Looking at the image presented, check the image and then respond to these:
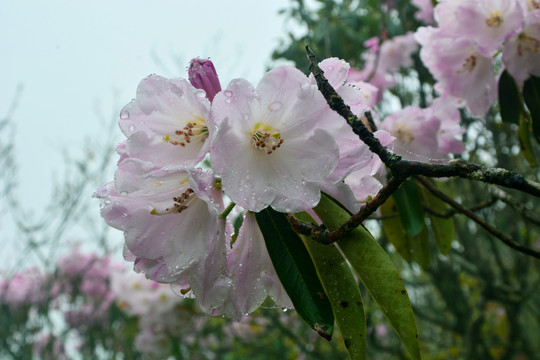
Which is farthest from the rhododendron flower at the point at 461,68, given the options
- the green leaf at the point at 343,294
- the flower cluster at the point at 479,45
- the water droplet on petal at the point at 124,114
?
the water droplet on petal at the point at 124,114

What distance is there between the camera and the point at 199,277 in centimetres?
69

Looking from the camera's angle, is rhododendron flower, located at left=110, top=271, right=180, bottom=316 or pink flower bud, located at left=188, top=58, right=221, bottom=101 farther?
rhododendron flower, located at left=110, top=271, right=180, bottom=316

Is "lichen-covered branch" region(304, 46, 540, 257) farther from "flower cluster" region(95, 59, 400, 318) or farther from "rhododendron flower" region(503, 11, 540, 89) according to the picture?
"rhododendron flower" region(503, 11, 540, 89)

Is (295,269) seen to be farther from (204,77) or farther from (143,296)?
(143,296)

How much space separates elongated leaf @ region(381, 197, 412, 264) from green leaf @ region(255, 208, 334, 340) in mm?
559

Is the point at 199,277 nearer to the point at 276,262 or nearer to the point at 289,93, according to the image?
the point at 276,262

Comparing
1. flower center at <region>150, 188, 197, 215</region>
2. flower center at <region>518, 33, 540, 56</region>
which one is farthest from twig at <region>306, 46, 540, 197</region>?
flower center at <region>518, 33, 540, 56</region>

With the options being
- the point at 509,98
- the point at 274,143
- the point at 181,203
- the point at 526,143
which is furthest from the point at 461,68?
the point at 181,203

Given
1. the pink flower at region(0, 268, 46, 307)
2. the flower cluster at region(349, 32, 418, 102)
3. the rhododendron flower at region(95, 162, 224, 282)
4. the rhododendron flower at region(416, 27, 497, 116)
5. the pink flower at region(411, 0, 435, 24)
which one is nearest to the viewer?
the rhododendron flower at region(95, 162, 224, 282)

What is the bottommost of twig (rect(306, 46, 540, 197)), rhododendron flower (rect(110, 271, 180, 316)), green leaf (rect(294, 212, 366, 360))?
rhododendron flower (rect(110, 271, 180, 316))

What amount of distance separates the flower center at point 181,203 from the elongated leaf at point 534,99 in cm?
87

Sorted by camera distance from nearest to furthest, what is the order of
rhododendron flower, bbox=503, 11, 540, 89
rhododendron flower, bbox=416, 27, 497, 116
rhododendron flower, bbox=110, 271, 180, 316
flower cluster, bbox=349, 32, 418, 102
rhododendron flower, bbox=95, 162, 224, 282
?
rhododendron flower, bbox=95, 162, 224, 282 → rhododendron flower, bbox=503, 11, 540, 89 → rhododendron flower, bbox=416, 27, 497, 116 → flower cluster, bbox=349, 32, 418, 102 → rhododendron flower, bbox=110, 271, 180, 316

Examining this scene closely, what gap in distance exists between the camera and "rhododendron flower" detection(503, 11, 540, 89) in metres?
1.16

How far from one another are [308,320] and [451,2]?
920mm
